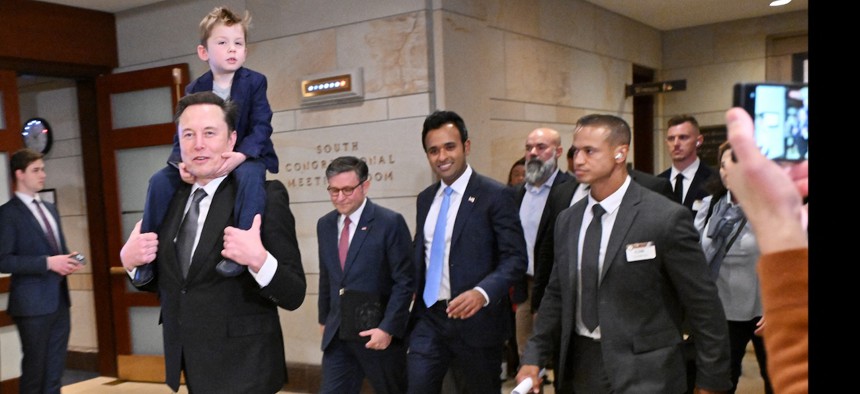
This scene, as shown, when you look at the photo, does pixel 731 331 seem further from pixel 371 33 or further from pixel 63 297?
pixel 63 297

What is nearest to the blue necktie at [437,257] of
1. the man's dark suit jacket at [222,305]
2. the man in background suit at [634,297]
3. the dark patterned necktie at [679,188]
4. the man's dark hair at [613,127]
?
the man in background suit at [634,297]

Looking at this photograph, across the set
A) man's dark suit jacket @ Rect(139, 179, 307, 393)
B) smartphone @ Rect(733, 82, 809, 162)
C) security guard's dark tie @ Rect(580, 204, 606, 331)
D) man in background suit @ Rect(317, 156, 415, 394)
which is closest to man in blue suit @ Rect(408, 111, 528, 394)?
man in background suit @ Rect(317, 156, 415, 394)

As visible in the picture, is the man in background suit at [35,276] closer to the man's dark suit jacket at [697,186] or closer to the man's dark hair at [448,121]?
the man's dark hair at [448,121]

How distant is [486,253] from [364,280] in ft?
2.02

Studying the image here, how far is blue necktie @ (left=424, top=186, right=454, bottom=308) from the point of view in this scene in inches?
122

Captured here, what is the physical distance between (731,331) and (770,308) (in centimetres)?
296

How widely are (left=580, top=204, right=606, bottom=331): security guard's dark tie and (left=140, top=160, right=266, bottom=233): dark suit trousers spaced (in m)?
1.12

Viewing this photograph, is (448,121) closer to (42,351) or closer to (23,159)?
(23,159)

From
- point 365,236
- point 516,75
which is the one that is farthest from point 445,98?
point 365,236

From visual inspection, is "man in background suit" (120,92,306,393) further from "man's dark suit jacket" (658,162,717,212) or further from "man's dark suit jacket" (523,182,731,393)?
"man's dark suit jacket" (658,162,717,212)

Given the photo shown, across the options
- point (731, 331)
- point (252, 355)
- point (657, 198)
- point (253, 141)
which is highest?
point (253, 141)

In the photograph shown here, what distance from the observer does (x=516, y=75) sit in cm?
525

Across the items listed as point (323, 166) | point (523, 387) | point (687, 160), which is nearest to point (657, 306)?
point (523, 387)

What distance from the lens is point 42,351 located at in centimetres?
416
